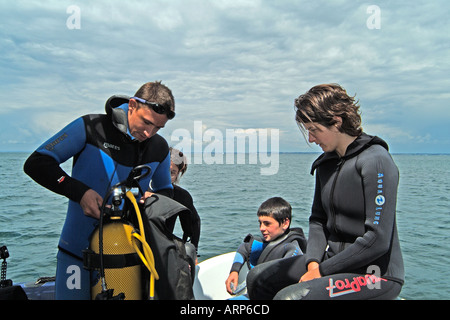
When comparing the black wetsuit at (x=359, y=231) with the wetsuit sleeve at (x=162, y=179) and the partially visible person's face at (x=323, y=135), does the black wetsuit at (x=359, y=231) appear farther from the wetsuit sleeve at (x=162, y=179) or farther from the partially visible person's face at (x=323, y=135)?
the wetsuit sleeve at (x=162, y=179)

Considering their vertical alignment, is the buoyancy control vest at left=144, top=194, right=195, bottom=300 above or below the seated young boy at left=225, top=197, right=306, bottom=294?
above

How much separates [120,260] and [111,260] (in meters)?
0.05

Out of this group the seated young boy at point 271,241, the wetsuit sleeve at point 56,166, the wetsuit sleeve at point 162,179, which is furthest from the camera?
the seated young boy at point 271,241

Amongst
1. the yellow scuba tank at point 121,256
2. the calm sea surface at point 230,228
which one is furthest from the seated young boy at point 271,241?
the calm sea surface at point 230,228

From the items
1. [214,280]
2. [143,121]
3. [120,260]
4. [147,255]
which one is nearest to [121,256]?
[120,260]

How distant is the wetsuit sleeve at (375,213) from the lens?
199cm

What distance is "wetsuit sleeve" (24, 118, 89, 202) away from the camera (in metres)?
2.10

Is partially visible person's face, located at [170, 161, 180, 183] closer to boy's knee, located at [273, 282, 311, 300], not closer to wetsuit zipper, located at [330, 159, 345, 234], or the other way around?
wetsuit zipper, located at [330, 159, 345, 234]

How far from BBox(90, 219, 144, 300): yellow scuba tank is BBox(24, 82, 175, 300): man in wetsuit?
28 centimetres

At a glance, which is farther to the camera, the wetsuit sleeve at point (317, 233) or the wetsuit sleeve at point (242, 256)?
the wetsuit sleeve at point (242, 256)

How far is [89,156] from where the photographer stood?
2.34m

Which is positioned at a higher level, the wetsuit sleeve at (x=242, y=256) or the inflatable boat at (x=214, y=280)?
the wetsuit sleeve at (x=242, y=256)

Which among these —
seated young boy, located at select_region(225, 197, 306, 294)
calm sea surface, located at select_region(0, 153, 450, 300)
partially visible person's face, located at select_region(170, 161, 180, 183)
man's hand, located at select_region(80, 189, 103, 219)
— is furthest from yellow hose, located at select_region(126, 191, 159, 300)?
calm sea surface, located at select_region(0, 153, 450, 300)

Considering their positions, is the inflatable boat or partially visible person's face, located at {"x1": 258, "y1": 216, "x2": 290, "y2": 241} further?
the inflatable boat
